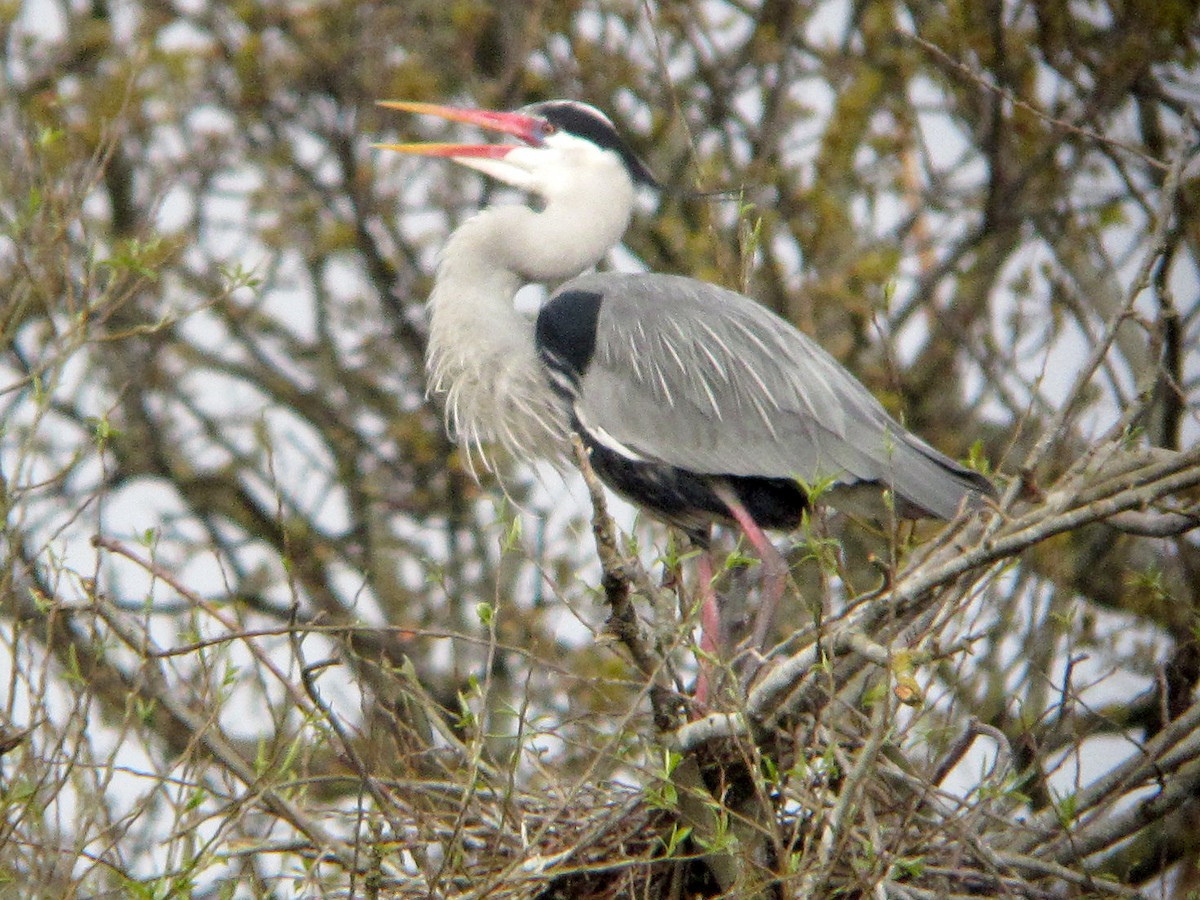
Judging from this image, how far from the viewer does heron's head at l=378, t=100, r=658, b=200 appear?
512cm

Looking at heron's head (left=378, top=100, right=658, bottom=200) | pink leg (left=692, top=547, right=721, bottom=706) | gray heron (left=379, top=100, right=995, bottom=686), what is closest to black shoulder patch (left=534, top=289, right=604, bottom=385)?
gray heron (left=379, top=100, right=995, bottom=686)

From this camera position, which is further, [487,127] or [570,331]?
[487,127]

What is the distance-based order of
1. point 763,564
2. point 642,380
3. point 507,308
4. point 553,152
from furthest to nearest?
point 553,152, point 507,308, point 642,380, point 763,564

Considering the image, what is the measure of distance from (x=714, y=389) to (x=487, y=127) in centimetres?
116

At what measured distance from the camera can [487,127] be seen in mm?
5215

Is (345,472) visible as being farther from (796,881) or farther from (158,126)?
(796,881)

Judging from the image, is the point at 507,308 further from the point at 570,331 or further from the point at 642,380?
the point at 642,380

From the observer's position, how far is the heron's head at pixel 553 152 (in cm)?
512

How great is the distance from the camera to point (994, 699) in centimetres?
504

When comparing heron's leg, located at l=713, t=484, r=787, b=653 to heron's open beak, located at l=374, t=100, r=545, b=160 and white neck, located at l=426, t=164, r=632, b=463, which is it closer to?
white neck, located at l=426, t=164, r=632, b=463

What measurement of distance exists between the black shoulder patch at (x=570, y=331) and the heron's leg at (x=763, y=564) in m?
0.50

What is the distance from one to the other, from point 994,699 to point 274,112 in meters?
3.59

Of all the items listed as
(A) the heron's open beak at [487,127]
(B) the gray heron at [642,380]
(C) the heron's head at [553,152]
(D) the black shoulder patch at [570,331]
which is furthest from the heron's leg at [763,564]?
(A) the heron's open beak at [487,127]

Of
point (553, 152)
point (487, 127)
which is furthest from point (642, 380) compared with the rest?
point (487, 127)
